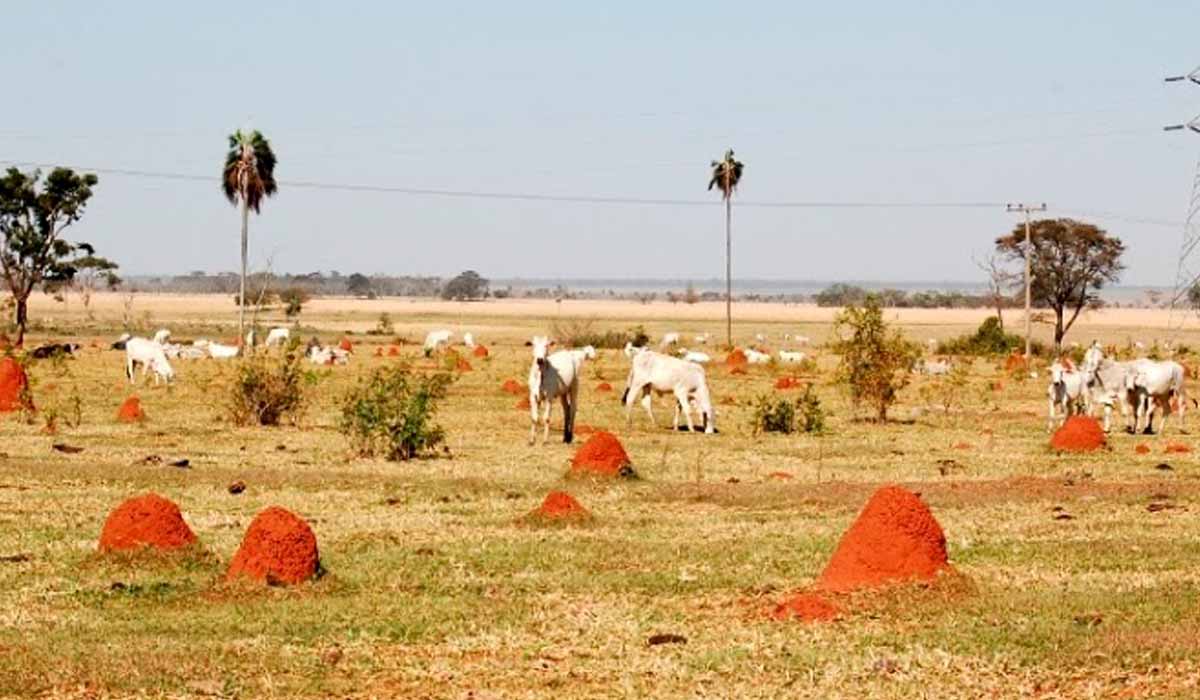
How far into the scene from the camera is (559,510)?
22.1m

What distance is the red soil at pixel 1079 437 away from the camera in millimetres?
32156

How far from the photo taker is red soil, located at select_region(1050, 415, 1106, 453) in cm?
3216

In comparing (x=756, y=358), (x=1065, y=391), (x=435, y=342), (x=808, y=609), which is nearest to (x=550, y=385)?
(x=1065, y=391)

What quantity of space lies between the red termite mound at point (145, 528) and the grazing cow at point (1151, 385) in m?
24.2

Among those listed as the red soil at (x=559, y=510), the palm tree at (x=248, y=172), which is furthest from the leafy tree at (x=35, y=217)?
the red soil at (x=559, y=510)

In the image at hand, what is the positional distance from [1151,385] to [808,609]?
934 inches

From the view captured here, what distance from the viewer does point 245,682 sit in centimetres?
1356

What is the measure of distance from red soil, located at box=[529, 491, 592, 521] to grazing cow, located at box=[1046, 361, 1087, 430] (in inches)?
752

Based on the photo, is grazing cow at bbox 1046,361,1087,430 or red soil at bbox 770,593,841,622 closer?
red soil at bbox 770,593,841,622

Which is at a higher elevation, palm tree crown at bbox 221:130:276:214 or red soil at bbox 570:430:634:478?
palm tree crown at bbox 221:130:276:214

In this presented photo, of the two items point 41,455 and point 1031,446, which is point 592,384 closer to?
point 1031,446

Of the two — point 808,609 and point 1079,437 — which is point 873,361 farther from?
point 808,609

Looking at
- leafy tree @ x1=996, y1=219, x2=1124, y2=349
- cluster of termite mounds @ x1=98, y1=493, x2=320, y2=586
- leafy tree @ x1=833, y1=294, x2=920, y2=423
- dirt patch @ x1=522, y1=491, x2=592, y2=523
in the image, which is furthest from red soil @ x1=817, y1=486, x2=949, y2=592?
leafy tree @ x1=996, y1=219, x2=1124, y2=349

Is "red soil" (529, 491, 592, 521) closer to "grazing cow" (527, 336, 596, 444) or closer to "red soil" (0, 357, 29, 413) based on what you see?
"grazing cow" (527, 336, 596, 444)
